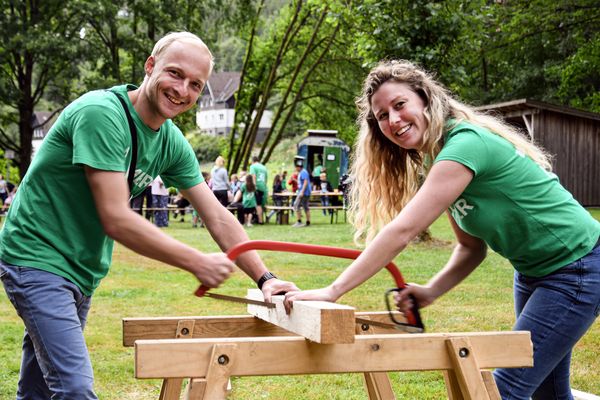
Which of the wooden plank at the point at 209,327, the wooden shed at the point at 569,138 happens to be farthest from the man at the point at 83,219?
the wooden shed at the point at 569,138

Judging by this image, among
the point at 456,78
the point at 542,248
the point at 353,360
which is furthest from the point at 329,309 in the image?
the point at 456,78

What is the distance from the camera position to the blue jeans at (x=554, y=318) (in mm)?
3092

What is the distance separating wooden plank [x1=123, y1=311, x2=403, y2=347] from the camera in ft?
11.6

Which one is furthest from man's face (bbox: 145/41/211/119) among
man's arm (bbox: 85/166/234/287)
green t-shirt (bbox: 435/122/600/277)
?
green t-shirt (bbox: 435/122/600/277)

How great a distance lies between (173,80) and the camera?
3.27 metres

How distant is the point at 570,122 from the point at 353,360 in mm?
28452

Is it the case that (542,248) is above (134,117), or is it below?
below

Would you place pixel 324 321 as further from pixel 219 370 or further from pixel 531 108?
pixel 531 108

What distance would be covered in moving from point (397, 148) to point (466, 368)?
121 centimetres

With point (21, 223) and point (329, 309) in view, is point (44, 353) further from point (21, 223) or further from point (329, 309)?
point (329, 309)

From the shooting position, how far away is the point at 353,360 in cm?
278

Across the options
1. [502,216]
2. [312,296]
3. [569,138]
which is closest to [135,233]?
[312,296]

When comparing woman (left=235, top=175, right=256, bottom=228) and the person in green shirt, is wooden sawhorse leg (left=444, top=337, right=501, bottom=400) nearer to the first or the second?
woman (left=235, top=175, right=256, bottom=228)

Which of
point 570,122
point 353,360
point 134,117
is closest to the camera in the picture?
point 353,360
